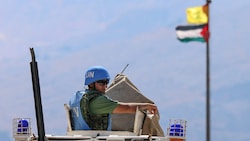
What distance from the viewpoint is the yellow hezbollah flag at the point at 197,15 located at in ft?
35.0

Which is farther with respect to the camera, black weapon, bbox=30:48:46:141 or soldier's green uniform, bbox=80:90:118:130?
soldier's green uniform, bbox=80:90:118:130

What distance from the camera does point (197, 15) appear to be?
35.1 ft

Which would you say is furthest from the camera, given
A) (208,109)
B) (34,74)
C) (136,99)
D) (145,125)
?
(136,99)

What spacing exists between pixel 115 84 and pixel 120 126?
135 centimetres

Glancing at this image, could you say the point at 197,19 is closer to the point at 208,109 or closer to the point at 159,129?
the point at 208,109

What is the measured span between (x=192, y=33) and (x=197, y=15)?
1.02 ft

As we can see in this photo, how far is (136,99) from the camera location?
1727 cm

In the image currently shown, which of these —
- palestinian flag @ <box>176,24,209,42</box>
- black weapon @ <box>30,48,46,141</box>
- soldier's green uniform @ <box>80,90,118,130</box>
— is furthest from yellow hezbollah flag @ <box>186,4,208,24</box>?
soldier's green uniform @ <box>80,90,118,130</box>

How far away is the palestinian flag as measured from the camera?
10.7m

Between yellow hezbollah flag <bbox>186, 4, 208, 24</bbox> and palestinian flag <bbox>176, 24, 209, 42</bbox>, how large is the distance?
95 millimetres

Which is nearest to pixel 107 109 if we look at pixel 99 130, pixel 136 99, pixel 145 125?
pixel 99 130

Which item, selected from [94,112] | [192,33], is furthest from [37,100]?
[192,33]

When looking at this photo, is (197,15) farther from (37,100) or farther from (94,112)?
(94,112)

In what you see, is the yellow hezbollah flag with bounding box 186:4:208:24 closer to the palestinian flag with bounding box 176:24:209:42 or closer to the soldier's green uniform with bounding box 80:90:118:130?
the palestinian flag with bounding box 176:24:209:42
